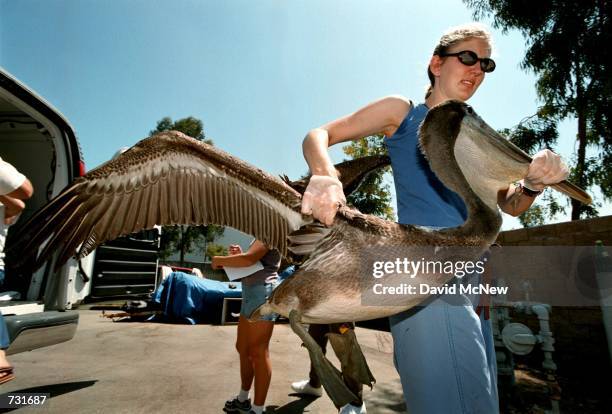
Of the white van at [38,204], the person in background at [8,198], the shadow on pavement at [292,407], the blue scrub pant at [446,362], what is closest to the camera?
the blue scrub pant at [446,362]

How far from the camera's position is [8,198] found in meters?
3.02

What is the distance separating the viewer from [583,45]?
1086 cm

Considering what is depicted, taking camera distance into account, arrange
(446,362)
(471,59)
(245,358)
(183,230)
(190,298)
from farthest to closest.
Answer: (183,230)
(190,298)
(245,358)
(471,59)
(446,362)

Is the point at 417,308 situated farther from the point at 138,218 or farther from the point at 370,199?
the point at 370,199

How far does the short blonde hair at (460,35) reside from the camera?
2008mm

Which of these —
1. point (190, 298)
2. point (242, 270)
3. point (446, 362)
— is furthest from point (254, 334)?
point (190, 298)

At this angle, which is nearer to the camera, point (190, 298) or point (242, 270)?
point (242, 270)

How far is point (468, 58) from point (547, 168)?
0.79 m

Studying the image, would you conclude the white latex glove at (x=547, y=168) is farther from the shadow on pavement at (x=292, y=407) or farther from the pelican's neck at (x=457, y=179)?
the shadow on pavement at (x=292, y=407)

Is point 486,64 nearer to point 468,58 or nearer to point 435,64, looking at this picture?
point 468,58

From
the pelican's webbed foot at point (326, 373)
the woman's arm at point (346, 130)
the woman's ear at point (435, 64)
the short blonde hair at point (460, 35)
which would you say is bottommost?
the pelican's webbed foot at point (326, 373)

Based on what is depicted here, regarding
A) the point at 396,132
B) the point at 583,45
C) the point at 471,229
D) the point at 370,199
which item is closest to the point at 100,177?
the point at 396,132

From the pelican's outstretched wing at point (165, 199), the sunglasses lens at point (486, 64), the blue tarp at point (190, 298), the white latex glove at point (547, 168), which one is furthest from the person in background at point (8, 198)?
the blue tarp at point (190, 298)

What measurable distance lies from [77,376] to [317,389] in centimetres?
336
